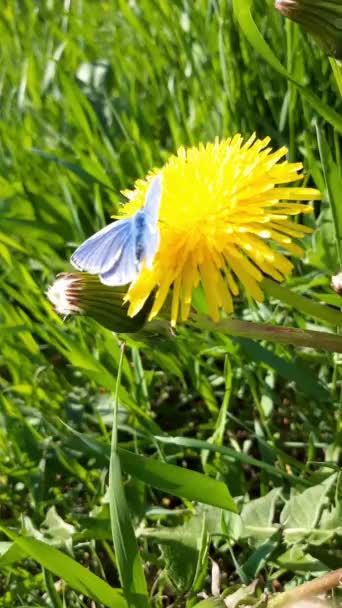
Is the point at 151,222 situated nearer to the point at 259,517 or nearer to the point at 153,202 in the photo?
the point at 153,202

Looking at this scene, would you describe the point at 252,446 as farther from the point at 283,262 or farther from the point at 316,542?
the point at 283,262

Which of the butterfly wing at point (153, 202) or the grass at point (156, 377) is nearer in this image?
the butterfly wing at point (153, 202)

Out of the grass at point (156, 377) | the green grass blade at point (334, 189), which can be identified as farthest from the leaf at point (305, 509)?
the green grass blade at point (334, 189)

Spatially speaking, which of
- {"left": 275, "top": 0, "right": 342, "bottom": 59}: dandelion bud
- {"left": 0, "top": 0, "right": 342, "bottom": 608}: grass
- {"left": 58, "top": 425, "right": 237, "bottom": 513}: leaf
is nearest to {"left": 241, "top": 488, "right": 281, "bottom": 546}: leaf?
{"left": 0, "top": 0, "right": 342, "bottom": 608}: grass

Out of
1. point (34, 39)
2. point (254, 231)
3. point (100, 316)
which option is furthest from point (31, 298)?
point (34, 39)

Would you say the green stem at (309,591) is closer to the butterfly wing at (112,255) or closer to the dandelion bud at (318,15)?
the butterfly wing at (112,255)
